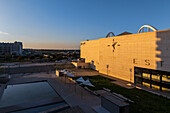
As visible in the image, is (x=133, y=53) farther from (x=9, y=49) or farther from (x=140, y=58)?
(x=9, y=49)

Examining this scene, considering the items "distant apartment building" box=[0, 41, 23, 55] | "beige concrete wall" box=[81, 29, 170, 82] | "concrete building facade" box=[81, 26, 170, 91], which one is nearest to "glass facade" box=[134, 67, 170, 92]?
"concrete building facade" box=[81, 26, 170, 91]

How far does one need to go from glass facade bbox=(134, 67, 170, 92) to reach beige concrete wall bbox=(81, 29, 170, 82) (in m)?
0.85

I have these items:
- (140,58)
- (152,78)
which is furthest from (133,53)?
(152,78)

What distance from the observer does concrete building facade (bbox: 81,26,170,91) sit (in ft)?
60.8

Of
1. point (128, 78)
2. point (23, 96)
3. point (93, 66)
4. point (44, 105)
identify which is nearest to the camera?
point (44, 105)

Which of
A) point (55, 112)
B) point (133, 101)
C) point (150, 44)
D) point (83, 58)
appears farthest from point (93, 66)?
point (55, 112)

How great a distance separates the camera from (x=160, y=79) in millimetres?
19078

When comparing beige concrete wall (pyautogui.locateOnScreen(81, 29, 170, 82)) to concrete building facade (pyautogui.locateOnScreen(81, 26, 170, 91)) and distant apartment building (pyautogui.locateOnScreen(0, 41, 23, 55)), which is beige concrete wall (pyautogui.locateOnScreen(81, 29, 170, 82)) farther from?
distant apartment building (pyautogui.locateOnScreen(0, 41, 23, 55))

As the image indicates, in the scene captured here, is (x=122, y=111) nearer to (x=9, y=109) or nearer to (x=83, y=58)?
(x=9, y=109)

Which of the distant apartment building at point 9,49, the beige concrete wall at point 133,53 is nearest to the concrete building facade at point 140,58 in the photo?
the beige concrete wall at point 133,53

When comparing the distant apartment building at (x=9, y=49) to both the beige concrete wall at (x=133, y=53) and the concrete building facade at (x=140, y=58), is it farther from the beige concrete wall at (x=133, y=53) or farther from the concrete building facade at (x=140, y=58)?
the concrete building facade at (x=140, y=58)

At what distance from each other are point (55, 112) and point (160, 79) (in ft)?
59.0

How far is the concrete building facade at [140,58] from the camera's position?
1853cm

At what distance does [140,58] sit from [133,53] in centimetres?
211
